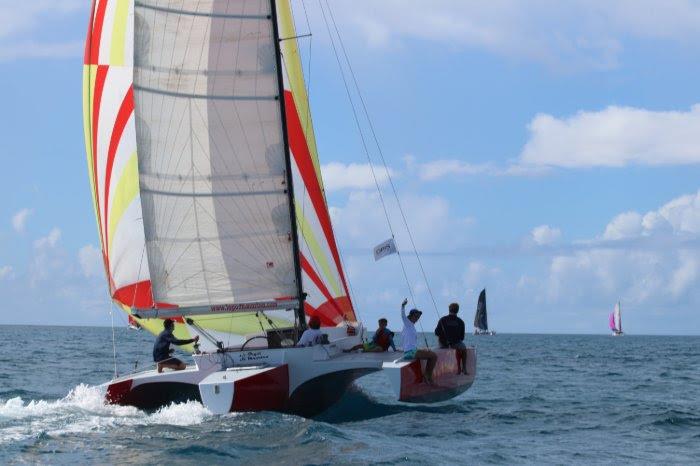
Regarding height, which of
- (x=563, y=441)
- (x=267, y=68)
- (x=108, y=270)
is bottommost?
(x=563, y=441)

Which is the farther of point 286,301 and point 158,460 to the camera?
point 286,301

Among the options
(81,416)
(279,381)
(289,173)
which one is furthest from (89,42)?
(279,381)

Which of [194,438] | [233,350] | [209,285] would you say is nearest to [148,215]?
[209,285]

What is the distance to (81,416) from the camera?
15.5m

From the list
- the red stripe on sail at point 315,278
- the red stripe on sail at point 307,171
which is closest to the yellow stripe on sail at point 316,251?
the red stripe on sail at point 315,278

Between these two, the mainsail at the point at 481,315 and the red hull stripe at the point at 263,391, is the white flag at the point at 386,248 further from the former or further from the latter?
the mainsail at the point at 481,315

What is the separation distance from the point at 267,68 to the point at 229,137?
1.22 meters

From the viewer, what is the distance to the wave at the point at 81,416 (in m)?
14.3

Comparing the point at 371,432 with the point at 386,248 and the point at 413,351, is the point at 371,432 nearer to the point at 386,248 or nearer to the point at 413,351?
the point at 413,351

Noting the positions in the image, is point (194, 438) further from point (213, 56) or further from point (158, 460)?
point (213, 56)

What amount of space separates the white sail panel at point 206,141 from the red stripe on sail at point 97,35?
137 inches

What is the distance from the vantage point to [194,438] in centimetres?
1332

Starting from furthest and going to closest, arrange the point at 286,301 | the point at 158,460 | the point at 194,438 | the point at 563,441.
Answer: the point at 286,301 < the point at 563,441 < the point at 194,438 < the point at 158,460

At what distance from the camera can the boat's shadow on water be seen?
642 inches
